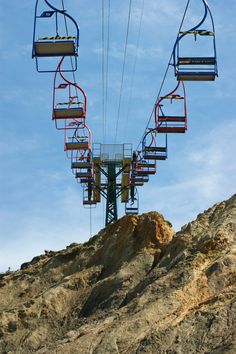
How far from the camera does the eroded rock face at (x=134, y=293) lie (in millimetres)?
18391

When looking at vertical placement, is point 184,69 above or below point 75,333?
above

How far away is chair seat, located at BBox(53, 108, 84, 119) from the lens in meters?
25.1

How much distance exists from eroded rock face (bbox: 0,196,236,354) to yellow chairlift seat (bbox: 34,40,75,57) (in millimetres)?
6703

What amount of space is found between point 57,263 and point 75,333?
39.7ft

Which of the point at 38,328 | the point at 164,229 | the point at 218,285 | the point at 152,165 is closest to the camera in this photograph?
the point at 218,285

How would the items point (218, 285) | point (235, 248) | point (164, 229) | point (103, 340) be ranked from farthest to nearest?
point (164, 229)
point (235, 248)
point (218, 285)
point (103, 340)

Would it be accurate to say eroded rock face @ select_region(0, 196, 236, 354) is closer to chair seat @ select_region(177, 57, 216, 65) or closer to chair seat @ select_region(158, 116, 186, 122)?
chair seat @ select_region(158, 116, 186, 122)

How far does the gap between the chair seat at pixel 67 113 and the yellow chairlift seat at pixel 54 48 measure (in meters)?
5.62

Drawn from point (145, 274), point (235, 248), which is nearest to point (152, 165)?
point (145, 274)

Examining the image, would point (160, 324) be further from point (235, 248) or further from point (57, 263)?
point (57, 263)

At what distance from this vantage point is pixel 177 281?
21.8 m

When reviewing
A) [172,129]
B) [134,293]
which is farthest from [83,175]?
[134,293]

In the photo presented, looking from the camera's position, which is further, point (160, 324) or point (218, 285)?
point (218, 285)

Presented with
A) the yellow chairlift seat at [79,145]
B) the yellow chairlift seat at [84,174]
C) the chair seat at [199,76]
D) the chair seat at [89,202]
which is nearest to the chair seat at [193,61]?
the chair seat at [199,76]
